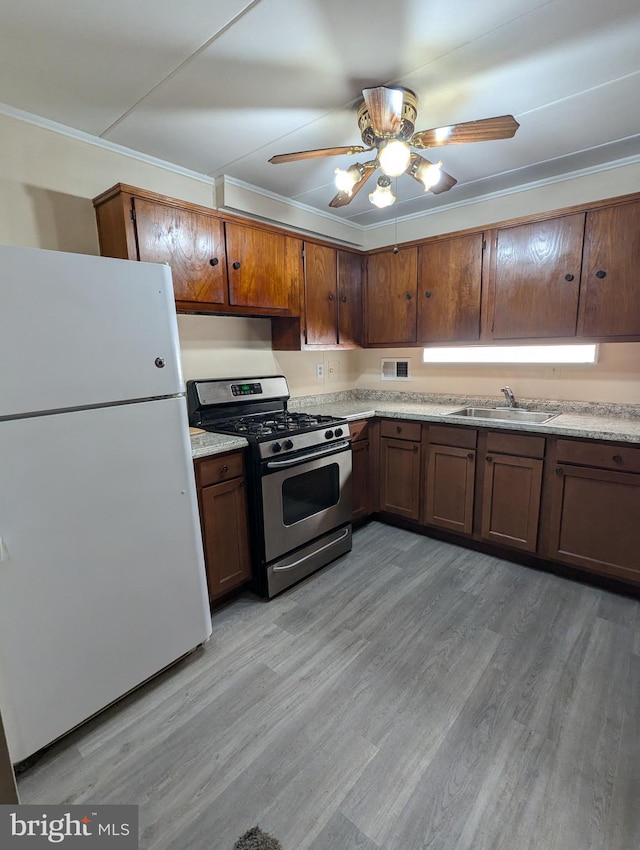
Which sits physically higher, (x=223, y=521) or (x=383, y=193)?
(x=383, y=193)

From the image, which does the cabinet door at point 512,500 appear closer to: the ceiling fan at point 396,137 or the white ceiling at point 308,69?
the ceiling fan at point 396,137

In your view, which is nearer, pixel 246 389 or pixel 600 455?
pixel 600 455

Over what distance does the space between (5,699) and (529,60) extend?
2.91m

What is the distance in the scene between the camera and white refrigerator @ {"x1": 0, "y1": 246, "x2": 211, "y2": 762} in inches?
49.3

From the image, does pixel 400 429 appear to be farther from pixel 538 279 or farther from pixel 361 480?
pixel 538 279

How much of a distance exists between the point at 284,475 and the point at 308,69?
5.99ft

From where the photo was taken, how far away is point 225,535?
7.03 ft

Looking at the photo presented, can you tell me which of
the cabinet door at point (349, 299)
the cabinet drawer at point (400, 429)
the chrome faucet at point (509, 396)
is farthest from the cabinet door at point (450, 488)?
the cabinet door at point (349, 299)

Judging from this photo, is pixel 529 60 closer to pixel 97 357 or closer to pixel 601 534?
pixel 97 357

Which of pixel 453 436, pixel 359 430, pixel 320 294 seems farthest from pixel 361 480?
pixel 320 294

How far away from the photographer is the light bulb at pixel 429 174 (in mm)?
1802

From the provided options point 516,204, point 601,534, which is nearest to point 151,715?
point 601,534

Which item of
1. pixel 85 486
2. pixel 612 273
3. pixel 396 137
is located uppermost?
pixel 396 137

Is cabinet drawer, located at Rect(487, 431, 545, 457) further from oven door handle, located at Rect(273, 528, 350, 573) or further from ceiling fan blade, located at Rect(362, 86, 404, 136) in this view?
ceiling fan blade, located at Rect(362, 86, 404, 136)
